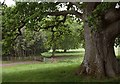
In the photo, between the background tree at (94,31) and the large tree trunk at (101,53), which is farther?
the large tree trunk at (101,53)

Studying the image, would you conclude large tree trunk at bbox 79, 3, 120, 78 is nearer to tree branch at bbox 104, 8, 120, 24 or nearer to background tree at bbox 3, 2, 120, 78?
background tree at bbox 3, 2, 120, 78

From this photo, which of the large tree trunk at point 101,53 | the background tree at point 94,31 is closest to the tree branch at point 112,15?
the background tree at point 94,31

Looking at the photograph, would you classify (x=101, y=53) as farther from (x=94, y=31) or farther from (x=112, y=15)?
(x=112, y=15)

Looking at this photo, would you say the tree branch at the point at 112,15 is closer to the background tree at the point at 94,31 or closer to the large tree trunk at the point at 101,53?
the background tree at the point at 94,31

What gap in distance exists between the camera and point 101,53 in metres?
16.0

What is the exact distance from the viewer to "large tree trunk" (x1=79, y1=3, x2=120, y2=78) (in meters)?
15.7

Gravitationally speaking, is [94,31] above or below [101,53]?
above

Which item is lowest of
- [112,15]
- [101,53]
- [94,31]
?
[101,53]

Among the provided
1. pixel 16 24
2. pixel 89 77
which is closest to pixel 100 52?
pixel 89 77

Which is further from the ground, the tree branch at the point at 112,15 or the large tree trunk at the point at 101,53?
the tree branch at the point at 112,15

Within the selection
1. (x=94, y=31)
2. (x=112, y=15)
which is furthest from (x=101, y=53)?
(x=112, y=15)

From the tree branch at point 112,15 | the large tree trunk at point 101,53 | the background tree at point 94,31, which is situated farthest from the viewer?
the large tree trunk at point 101,53

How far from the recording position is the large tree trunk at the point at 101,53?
15.7m

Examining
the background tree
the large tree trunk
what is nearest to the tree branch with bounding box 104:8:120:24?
the background tree
